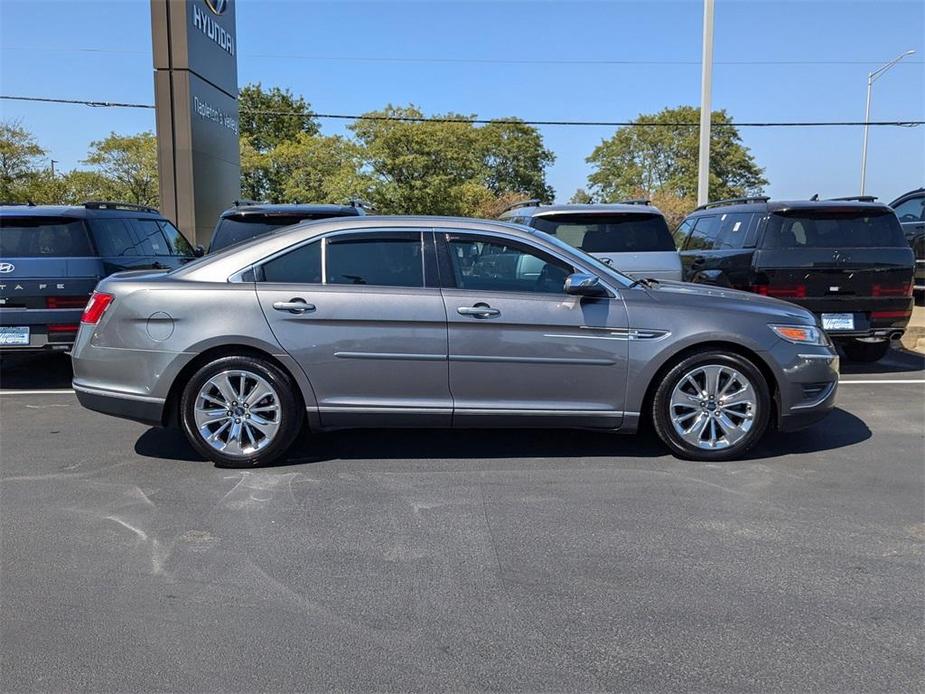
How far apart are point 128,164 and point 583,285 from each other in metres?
33.1

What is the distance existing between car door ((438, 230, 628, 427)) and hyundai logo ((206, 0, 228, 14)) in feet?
45.9

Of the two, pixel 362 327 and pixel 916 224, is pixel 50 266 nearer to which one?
pixel 362 327

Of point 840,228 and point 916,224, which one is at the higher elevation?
point 916,224

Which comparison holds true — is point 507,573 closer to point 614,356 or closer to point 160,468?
point 614,356

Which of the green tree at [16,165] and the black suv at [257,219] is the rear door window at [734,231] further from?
the green tree at [16,165]

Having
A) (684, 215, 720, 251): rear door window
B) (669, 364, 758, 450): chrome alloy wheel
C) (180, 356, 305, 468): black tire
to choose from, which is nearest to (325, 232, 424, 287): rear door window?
(180, 356, 305, 468): black tire

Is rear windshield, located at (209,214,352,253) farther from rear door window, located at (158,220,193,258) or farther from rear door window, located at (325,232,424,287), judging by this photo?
rear door window, located at (325,232,424,287)

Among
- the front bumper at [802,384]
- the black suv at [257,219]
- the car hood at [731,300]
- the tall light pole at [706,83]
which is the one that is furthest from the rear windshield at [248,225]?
the tall light pole at [706,83]

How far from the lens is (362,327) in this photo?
506cm

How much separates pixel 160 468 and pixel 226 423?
22.2 inches

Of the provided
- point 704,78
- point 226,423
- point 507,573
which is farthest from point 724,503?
→ point 704,78

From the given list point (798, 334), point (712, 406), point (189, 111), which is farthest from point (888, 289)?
point (189, 111)

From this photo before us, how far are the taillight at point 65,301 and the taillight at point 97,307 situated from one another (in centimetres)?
231

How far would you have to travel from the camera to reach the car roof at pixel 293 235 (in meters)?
5.18
